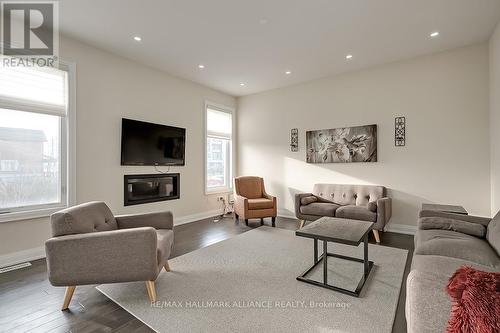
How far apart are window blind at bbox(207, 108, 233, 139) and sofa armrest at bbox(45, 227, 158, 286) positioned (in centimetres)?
397

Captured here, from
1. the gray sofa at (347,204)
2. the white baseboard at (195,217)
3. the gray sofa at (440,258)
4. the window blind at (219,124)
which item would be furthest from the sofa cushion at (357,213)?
the window blind at (219,124)

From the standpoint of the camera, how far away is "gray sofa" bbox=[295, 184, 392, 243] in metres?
3.67

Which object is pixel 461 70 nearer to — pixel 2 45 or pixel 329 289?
pixel 329 289

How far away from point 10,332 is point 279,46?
423 centimetres

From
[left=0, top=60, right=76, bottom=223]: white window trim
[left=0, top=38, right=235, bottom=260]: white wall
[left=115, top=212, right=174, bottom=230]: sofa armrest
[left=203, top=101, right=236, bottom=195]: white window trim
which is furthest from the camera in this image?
[left=203, top=101, right=236, bottom=195]: white window trim

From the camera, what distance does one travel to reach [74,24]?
10.3ft

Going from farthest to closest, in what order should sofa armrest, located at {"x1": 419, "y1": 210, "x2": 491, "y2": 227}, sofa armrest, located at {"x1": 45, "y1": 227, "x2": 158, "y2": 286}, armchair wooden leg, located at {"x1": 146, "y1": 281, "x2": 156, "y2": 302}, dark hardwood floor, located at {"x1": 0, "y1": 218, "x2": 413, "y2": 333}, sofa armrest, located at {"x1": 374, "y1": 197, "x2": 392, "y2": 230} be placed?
sofa armrest, located at {"x1": 374, "y1": 197, "x2": 392, "y2": 230} → sofa armrest, located at {"x1": 419, "y1": 210, "x2": 491, "y2": 227} → armchair wooden leg, located at {"x1": 146, "y1": 281, "x2": 156, "y2": 302} → sofa armrest, located at {"x1": 45, "y1": 227, "x2": 158, "y2": 286} → dark hardwood floor, located at {"x1": 0, "y1": 218, "x2": 413, "y2": 333}

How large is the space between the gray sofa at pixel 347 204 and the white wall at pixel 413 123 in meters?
0.33

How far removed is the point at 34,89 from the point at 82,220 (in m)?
2.26

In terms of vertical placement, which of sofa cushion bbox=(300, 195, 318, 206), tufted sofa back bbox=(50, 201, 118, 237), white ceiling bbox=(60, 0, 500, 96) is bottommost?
sofa cushion bbox=(300, 195, 318, 206)

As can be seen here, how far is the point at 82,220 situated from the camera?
6.99ft

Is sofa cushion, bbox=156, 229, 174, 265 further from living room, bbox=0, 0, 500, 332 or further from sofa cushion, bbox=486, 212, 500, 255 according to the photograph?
sofa cushion, bbox=486, 212, 500, 255

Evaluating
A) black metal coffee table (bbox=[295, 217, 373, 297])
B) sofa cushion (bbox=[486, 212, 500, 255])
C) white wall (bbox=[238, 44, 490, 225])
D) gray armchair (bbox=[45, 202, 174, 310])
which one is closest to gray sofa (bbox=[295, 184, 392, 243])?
white wall (bbox=[238, 44, 490, 225])

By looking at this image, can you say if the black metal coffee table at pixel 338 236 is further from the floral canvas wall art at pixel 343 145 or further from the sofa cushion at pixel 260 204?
the floral canvas wall art at pixel 343 145
